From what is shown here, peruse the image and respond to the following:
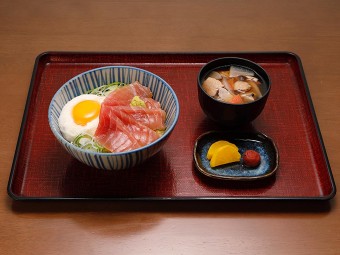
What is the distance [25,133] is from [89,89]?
264 mm

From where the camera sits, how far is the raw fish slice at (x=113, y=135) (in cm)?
126

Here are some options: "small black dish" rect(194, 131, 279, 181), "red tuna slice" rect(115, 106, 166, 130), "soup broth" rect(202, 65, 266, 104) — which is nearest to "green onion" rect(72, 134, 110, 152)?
"red tuna slice" rect(115, 106, 166, 130)

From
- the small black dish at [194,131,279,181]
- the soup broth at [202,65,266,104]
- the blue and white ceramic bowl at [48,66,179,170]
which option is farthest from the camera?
the soup broth at [202,65,266,104]

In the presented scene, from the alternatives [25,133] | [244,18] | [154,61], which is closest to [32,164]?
[25,133]

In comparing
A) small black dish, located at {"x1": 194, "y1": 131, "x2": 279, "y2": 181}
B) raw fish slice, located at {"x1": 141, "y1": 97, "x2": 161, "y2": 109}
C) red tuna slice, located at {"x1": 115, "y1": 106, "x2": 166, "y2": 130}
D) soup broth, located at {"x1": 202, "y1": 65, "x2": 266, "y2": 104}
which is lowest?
small black dish, located at {"x1": 194, "y1": 131, "x2": 279, "y2": 181}

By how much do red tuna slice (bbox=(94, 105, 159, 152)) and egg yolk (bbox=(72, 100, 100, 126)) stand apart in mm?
32

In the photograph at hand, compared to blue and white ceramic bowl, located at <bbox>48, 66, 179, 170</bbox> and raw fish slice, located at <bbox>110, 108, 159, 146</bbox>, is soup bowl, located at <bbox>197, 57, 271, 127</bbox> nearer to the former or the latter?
blue and white ceramic bowl, located at <bbox>48, 66, 179, 170</bbox>

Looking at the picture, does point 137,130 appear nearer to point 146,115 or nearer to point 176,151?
point 146,115

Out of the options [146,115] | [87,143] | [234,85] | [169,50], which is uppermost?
[169,50]

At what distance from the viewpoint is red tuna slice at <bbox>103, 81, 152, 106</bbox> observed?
1377 millimetres

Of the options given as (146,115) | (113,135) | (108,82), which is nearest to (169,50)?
(108,82)

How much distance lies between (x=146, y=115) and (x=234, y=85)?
0.34 meters

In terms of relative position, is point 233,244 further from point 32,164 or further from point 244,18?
Result: point 244,18

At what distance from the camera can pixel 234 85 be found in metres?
1.47
